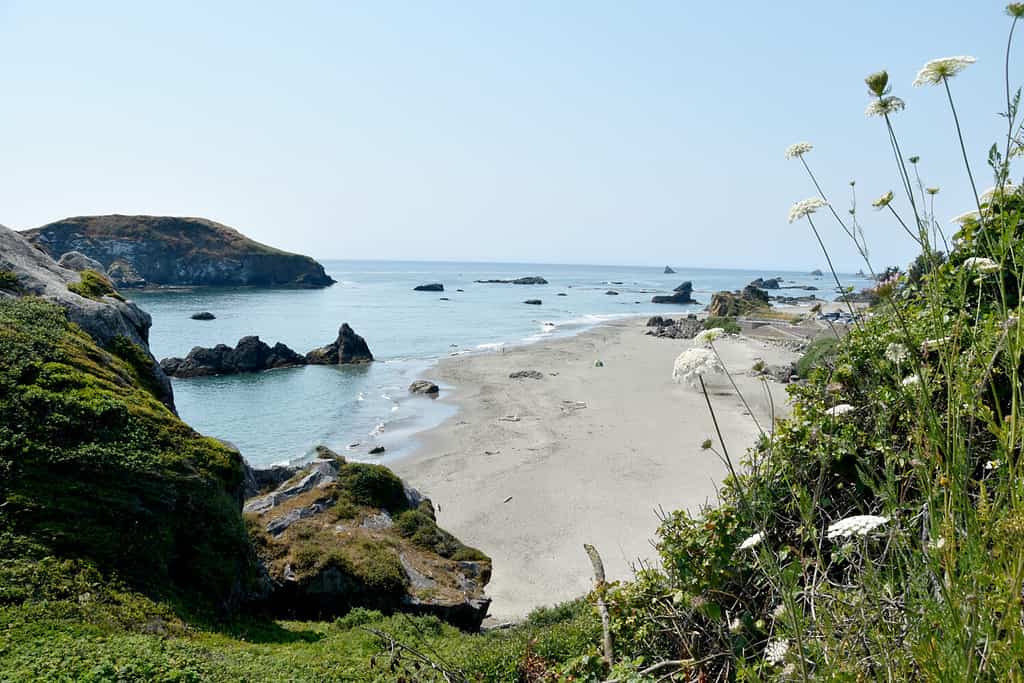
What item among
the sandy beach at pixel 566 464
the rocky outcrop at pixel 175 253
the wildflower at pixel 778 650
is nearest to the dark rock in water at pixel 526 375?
the sandy beach at pixel 566 464

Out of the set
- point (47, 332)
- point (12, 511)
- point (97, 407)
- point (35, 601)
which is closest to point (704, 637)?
point (35, 601)

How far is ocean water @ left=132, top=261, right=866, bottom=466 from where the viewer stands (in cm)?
2625

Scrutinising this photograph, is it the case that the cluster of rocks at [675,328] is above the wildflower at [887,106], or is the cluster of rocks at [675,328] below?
below

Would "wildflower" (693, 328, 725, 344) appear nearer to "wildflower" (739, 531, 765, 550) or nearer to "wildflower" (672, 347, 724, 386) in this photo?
"wildflower" (672, 347, 724, 386)

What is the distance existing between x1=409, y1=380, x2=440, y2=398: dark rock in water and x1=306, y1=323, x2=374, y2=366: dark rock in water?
11194 millimetres

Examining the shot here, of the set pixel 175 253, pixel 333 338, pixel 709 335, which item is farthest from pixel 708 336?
pixel 175 253

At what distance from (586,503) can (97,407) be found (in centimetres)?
1168

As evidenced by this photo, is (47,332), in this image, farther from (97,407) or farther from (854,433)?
(854,433)

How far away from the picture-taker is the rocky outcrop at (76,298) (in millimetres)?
10477

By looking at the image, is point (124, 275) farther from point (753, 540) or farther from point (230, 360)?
point (753, 540)

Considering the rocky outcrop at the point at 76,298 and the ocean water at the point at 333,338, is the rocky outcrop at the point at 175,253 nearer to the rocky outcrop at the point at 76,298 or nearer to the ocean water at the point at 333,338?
the ocean water at the point at 333,338

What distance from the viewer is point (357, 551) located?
9.81 m

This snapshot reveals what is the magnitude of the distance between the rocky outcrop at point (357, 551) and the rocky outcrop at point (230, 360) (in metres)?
30.5

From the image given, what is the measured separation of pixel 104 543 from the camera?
6.93 metres
